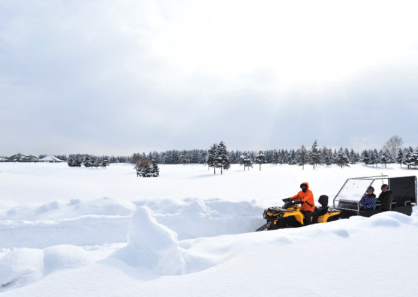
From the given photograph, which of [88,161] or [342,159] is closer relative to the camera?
[342,159]

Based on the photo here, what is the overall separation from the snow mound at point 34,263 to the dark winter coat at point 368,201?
31.4 ft

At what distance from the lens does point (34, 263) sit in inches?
147

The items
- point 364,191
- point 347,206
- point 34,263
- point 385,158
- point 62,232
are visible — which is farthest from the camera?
point 385,158

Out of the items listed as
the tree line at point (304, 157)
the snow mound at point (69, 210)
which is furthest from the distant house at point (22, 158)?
the snow mound at point (69, 210)

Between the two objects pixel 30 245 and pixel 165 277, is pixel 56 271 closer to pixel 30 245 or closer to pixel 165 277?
pixel 165 277

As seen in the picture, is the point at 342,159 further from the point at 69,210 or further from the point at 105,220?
the point at 69,210

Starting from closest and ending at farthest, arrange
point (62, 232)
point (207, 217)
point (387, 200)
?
point (62, 232), point (387, 200), point (207, 217)

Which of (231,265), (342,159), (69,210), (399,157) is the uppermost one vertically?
(399,157)

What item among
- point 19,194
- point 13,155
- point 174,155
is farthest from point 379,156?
point 13,155

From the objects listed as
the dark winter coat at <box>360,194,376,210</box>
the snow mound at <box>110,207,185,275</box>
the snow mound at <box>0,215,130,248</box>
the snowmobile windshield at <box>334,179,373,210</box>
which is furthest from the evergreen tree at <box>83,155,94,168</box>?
the snow mound at <box>110,207,185,275</box>

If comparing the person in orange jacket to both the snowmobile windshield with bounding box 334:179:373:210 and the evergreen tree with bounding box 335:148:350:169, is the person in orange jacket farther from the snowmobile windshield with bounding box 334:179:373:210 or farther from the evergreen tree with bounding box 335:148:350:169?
the evergreen tree with bounding box 335:148:350:169

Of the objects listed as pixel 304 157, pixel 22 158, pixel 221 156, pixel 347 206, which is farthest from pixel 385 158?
pixel 22 158

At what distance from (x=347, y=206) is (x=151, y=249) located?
27.6 ft

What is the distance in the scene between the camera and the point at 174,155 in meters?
119
